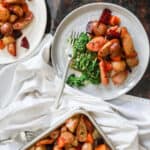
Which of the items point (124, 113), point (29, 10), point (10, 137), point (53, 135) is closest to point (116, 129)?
point (124, 113)

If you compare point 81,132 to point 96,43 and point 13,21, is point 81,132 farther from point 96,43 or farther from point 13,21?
point 13,21

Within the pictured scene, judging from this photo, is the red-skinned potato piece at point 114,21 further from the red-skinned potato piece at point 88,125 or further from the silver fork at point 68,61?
the red-skinned potato piece at point 88,125

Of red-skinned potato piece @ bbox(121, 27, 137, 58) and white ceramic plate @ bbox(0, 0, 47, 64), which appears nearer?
red-skinned potato piece @ bbox(121, 27, 137, 58)

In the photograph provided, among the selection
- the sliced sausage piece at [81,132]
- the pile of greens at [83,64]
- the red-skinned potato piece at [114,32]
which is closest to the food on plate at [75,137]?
the sliced sausage piece at [81,132]

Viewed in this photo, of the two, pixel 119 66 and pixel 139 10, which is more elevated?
pixel 139 10

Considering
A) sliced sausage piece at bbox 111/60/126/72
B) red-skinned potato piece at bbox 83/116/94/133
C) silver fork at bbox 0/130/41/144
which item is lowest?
silver fork at bbox 0/130/41/144

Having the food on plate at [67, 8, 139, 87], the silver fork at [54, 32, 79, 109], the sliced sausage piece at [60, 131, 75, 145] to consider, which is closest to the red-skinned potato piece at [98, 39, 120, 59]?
the food on plate at [67, 8, 139, 87]

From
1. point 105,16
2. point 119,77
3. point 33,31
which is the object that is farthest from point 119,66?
point 33,31

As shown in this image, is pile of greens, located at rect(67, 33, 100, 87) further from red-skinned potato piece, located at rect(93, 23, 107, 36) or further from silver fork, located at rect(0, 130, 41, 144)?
silver fork, located at rect(0, 130, 41, 144)
